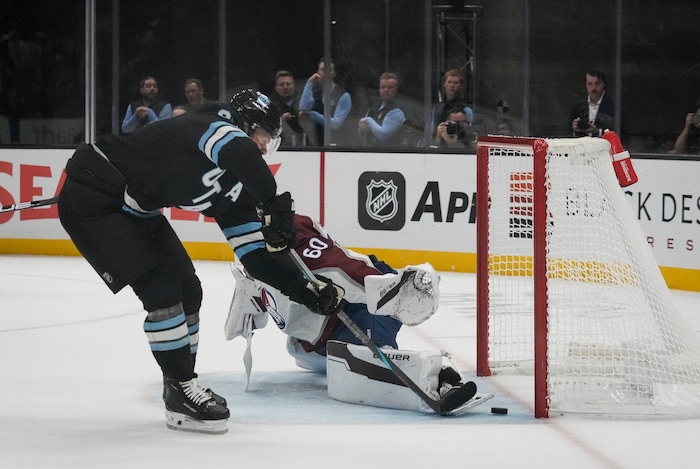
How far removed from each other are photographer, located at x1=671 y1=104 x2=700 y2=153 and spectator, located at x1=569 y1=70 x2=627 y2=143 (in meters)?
0.49

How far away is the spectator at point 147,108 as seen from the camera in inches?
339

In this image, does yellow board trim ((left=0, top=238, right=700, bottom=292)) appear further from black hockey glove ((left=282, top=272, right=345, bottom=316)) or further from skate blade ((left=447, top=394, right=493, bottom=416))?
black hockey glove ((left=282, top=272, right=345, bottom=316))

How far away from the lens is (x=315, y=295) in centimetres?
349

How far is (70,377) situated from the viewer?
4148 millimetres

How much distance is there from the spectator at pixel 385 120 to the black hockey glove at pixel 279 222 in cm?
480

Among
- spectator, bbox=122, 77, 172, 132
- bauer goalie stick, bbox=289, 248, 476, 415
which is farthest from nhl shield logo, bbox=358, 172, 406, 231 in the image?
bauer goalie stick, bbox=289, 248, 476, 415

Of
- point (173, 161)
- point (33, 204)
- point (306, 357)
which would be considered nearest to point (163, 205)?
point (173, 161)

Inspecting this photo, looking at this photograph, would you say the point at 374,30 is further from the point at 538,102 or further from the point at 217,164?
the point at 217,164

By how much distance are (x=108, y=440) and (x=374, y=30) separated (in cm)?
559

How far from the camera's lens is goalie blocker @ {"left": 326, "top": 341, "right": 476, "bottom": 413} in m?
3.55

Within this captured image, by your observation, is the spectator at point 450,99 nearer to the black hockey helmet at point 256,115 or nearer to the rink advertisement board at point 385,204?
the rink advertisement board at point 385,204

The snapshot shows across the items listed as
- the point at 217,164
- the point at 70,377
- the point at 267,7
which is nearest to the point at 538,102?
the point at 267,7

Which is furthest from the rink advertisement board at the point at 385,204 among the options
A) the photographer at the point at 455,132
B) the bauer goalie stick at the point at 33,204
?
the bauer goalie stick at the point at 33,204

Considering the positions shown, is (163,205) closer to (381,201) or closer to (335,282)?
(335,282)
